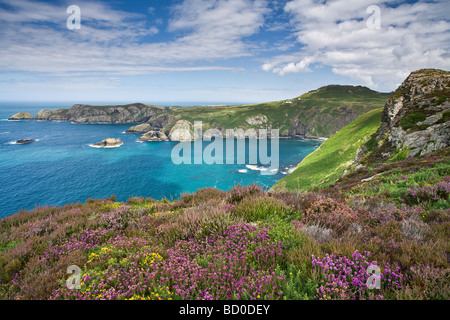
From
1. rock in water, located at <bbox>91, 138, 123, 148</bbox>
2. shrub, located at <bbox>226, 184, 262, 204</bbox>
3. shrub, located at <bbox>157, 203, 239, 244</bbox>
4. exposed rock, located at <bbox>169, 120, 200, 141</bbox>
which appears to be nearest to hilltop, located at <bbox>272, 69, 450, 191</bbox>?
shrub, located at <bbox>226, 184, 262, 204</bbox>

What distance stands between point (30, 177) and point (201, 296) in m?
104

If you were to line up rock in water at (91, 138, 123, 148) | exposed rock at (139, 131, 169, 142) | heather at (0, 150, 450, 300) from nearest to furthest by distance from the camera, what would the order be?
heather at (0, 150, 450, 300) < rock in water at (91, 138, 123, 148) < exposed rock at (139, 131, 169, 142)

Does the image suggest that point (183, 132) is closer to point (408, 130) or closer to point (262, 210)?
point (408, 130)

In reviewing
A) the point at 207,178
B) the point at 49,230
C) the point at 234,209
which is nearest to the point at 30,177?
the point at 207,178

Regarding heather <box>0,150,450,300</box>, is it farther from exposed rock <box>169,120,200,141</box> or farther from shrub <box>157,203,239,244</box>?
exposed rock <box>169,120,200,141</box>

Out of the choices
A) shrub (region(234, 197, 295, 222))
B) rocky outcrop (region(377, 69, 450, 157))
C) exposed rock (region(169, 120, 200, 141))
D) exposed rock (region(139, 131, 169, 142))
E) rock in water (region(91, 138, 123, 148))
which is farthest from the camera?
exposed rock (region(169, 120, 200, 141))

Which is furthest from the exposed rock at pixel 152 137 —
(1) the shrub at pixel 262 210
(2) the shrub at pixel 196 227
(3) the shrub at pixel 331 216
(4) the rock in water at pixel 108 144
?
(3) the shrub at pixel 331 216

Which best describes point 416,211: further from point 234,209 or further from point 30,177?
point 30,177

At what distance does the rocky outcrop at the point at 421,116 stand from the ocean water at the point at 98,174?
120 feet

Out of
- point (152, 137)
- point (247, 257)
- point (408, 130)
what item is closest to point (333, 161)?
point (408, 130)

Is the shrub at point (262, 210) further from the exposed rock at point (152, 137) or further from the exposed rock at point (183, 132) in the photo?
the exposed rock at point (183, 132)

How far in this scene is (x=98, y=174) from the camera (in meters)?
82.4

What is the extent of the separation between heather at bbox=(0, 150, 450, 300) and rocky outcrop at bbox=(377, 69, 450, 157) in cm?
1883

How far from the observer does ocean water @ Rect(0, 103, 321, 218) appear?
63.8 m
